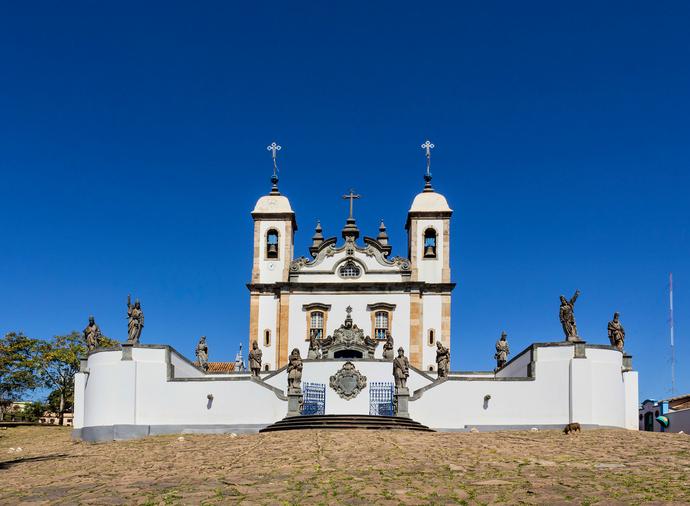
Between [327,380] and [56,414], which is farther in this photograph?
[56,414]

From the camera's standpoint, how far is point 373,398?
31.7 meters

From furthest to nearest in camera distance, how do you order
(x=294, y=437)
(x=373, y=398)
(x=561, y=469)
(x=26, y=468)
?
(x=373, y=398)
(x=294, y=437)
(x=26, y=468)
(x=561, y=469)

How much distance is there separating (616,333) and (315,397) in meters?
10.9

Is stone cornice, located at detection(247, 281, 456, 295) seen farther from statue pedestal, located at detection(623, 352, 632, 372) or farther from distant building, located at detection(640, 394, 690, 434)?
Result: statue pedestal, located at detection(623, 352, 632, 372)

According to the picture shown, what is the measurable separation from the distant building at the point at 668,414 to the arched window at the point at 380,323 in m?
13.3

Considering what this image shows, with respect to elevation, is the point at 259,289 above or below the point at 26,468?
above

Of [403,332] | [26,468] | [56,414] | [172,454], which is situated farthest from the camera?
[56,414]

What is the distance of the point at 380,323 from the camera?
146ft

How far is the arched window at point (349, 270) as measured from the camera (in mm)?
45344

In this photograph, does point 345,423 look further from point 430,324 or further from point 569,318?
point 430,324

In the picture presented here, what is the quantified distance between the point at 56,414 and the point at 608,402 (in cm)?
3427

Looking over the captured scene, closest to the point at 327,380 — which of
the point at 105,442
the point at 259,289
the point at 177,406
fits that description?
the point at 177,406

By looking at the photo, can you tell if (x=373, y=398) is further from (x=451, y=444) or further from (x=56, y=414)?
(x=56, y=414)

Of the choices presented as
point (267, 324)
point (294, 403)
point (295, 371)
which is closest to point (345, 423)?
point (294, 403)
